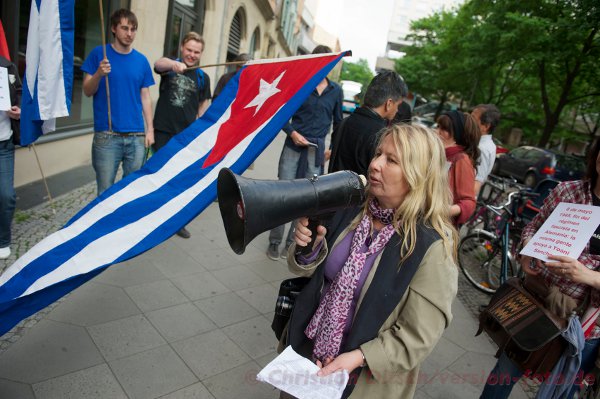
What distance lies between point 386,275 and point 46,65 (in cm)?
290

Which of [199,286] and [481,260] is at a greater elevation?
[481,260]

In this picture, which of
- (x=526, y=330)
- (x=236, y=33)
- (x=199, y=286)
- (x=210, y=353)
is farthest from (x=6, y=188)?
(x=236, y=33)

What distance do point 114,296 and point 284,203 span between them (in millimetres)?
2541

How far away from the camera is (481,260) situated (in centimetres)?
540

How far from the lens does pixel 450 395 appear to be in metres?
3.06

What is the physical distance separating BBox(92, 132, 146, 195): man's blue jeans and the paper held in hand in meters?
3.45

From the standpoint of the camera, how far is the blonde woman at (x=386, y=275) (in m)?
1.52

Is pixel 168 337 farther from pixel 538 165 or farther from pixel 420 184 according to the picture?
pixel 538 165

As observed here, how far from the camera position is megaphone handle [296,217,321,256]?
1.63m

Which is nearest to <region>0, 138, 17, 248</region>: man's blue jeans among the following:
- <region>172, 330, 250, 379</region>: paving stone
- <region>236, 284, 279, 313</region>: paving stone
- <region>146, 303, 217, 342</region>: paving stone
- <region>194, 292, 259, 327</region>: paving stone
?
<region>146, 303, 217, 342</region>: paving stone

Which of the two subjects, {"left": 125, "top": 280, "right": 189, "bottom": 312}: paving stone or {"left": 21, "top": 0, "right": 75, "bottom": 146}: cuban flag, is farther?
{"left": 125, "top": 280, "right": 189, "bottom": 312}: paving stone

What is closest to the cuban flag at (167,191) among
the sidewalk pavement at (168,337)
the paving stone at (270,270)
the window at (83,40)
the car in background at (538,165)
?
the sidewalk pavement at (168,337)

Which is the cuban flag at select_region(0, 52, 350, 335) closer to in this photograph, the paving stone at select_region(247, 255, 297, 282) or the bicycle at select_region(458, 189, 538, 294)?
the paving stone at select_region(247, 255, 297, 282)

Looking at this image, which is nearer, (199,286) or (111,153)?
(199,286)
